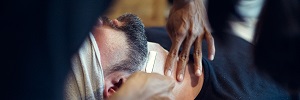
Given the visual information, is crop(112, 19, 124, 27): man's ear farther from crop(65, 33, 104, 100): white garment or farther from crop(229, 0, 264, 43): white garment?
crop(229, 0, 264, 43): white garment

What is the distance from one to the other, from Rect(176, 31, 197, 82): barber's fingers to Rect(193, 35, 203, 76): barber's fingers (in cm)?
1

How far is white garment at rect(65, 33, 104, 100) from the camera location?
995 mm

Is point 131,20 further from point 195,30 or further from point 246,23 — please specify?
point 246,23

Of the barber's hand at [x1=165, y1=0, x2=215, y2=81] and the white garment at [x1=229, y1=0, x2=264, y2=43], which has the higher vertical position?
the white garment at [x1=229, y1=0, x2=264, y2=43]

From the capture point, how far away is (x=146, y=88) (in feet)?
3.15

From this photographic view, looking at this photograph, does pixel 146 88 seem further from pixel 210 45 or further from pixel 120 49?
pixel 210 45

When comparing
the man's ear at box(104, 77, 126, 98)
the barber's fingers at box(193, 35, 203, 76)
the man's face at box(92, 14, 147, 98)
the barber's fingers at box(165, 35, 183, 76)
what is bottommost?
the barber's fingers at box(193, 35, 203, 76)

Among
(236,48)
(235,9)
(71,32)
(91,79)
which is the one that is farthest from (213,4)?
(236,48)

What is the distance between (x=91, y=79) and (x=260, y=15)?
1.42 feet

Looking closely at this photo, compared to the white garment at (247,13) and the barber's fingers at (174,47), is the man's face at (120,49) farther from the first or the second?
the white garment at (247,13)

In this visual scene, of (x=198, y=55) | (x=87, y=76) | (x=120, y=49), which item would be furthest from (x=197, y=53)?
(x=87, y=76)

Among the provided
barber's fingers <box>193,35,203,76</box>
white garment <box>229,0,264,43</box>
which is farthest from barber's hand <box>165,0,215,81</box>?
white garment <box>229,0,264,43</box>

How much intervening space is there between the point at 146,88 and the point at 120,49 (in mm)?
202

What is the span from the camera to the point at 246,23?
744mm
